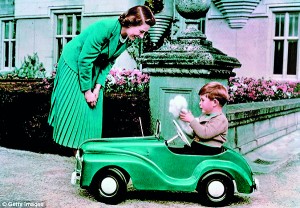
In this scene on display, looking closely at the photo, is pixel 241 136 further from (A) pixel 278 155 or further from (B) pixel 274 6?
(B) pixel 274 6

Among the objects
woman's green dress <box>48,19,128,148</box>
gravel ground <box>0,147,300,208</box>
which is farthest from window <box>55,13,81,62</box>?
woman's green dress <box>48,19,128,148</box>

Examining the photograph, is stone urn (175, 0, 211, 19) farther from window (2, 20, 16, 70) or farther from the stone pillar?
window (2, 20, 16, 70)

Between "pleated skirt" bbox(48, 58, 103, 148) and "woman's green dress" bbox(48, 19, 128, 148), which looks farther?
"pleated skirt" bbox(48, 58, 103, 148)

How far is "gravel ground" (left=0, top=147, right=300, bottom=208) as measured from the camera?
322 centimetres

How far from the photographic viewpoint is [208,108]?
320cm

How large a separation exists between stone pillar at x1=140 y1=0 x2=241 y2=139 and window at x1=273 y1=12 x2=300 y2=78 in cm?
782

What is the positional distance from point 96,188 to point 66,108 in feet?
2.57

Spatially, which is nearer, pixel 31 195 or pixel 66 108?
pixel 31 195

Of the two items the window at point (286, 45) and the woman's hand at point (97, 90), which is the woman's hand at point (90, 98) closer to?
the woman's hand at point (97, 90)

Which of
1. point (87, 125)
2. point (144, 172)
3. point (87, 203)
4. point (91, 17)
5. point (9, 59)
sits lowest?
point (87, 203)

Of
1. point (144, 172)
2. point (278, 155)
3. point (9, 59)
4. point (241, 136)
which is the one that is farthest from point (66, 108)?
point (9, 59)

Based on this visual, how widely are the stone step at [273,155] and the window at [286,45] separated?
4.96 metres

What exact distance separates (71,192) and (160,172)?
786 mm

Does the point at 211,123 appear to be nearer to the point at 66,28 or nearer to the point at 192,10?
the point at 192,10
